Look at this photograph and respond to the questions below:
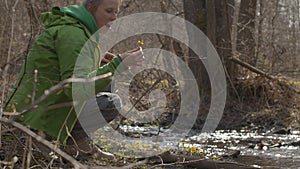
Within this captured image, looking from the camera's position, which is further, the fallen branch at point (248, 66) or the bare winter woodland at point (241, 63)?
the fallen branch at point (248, 66)

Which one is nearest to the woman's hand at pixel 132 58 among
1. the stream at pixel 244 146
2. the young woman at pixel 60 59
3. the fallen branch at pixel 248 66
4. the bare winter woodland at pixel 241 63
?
the young woman at pixel 60 59

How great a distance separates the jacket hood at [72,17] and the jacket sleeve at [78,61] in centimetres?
13

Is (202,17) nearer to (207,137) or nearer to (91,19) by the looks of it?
(207,137)

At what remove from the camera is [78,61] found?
155 inches

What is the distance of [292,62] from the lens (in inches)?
604

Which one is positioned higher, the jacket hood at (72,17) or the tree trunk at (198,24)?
the jacket hood at (72,17)

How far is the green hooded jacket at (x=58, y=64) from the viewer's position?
13.1ft

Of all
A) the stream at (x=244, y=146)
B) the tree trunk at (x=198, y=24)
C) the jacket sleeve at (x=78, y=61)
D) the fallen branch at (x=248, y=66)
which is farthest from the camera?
the tree trunk at (x=198, y=24)

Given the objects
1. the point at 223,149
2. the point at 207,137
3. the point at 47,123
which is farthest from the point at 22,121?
the point at 207,137

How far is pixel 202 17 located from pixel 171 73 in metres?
1.76

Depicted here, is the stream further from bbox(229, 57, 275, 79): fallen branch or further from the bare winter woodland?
bbox(229, 57, 275, 79): fallen branch

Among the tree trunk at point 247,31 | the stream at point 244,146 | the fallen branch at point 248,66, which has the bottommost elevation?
the stream at point 244,146

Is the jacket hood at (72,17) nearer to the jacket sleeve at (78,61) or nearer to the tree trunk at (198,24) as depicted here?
the jacket sleeve at (78,61)

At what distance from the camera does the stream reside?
5.95 metres
